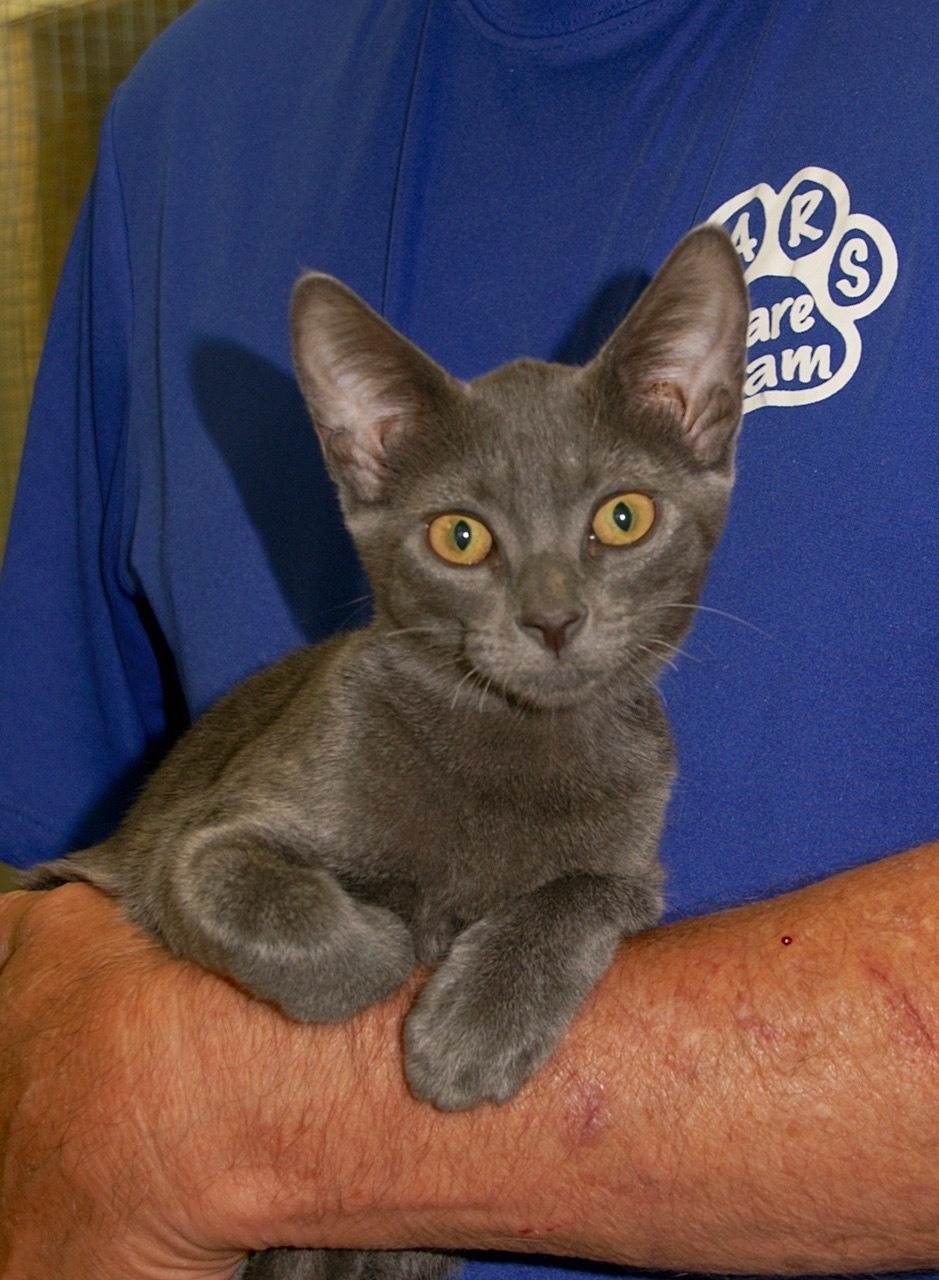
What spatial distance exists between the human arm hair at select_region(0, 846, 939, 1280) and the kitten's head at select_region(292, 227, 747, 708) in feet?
0.93

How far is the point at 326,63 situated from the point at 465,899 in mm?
1130

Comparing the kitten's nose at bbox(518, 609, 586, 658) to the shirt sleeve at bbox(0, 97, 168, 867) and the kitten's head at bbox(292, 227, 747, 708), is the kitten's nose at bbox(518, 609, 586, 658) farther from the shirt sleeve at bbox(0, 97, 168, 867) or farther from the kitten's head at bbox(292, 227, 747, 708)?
the shirt sleeve at bbox(0, 97, 168, 867)

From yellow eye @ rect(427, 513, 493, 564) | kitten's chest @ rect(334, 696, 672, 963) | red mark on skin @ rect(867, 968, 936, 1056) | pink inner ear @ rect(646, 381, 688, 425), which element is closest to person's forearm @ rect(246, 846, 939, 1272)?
red mark on skin @ rect(867, 968, 936, 1056)

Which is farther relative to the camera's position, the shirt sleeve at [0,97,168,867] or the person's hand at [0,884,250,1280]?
the shirt sleeve at [0,97,168,867]

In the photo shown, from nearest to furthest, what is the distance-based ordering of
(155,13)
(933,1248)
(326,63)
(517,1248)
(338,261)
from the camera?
(933,1248) → (517,1248) → (338,261) → (326,63) → (155,13)

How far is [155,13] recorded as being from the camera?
3.02 metres

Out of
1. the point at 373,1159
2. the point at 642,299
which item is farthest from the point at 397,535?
the point at 373,1159

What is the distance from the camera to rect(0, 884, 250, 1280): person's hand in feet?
3.55

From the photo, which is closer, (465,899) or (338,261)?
(465,899)

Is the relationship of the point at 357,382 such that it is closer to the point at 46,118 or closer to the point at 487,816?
the point at 487,816

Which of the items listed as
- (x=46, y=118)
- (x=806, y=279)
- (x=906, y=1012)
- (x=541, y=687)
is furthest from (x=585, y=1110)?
(x=46, y=118)

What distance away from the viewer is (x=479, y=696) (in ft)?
4.10

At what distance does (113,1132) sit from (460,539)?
1.97 ft

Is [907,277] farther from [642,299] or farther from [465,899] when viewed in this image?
[465,899]
